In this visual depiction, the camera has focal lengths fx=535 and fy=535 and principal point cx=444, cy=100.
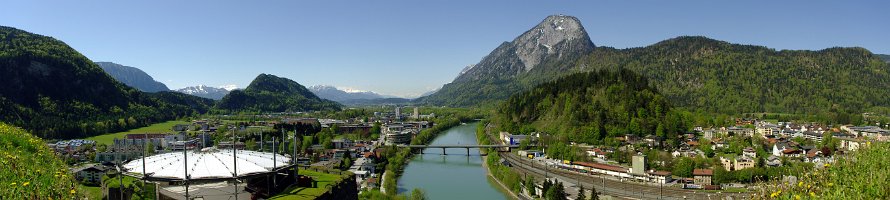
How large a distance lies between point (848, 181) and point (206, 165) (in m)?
11.8

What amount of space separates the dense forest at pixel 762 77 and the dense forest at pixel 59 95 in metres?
71.7

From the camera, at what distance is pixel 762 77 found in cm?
9444

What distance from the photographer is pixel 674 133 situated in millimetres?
53875

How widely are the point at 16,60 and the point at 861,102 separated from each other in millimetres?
120723

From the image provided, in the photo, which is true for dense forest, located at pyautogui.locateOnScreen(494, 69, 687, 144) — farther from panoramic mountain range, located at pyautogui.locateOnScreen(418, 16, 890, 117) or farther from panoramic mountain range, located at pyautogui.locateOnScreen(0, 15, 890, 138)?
panoramic mountain range, located at pyautogui.locateOnScreen(418, 16, 890, 117)

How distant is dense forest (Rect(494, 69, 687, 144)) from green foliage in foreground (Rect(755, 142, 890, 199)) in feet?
145

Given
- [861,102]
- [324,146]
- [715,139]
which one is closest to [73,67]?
[324,146]

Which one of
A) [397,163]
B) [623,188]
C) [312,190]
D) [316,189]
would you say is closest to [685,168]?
[623,188]

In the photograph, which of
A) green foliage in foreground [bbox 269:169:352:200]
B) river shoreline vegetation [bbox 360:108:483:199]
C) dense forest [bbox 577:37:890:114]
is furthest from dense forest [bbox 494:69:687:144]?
green foliage in foreground [bbox 269:169:352:200]

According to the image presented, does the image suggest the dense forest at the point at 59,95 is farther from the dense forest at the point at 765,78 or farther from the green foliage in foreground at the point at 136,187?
the dense forest at the point at 765,78

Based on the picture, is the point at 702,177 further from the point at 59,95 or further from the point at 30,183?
the point at 59,95

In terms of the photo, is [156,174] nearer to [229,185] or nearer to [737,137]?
[229,185]

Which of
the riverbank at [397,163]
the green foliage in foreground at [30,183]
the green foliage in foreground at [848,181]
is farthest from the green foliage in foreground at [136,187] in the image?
the green foliage in foreground at [848,181]

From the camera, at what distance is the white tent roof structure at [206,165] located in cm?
1176
